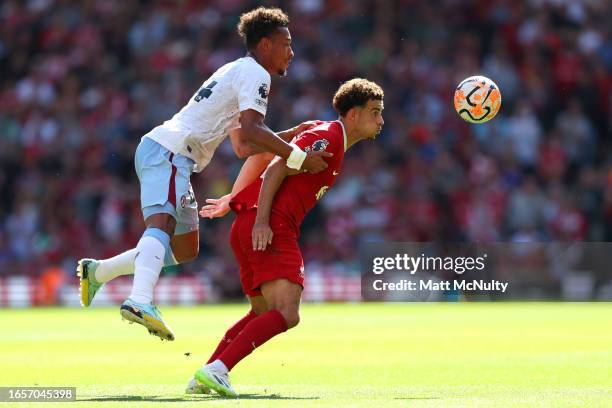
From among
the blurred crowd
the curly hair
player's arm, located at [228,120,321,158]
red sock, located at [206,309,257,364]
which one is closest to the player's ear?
player's arm, located at [228,120,321,158]

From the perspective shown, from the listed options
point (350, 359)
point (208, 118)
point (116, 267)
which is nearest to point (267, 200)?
point (208, 118)

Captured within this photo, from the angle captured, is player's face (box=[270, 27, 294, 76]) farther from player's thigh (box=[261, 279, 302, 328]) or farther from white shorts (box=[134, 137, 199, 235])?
player's thigh (box=[261, 279, 302, 328])

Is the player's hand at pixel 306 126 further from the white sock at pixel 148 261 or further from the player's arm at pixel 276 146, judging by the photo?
the white sock at pixel 148 261

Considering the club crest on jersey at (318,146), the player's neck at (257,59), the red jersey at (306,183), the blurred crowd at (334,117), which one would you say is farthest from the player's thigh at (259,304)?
the blurred crowd at (334,117)

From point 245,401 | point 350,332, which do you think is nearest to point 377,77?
point 350,332

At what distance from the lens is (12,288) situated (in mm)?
22125

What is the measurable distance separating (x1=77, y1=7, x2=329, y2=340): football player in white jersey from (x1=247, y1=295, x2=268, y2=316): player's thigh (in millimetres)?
661

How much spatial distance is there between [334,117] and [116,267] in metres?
13.7

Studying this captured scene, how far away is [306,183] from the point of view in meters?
A: 7.90

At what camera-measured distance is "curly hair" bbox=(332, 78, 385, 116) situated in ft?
26.2

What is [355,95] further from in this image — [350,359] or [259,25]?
[350,359]

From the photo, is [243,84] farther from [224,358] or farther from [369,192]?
[369,192]

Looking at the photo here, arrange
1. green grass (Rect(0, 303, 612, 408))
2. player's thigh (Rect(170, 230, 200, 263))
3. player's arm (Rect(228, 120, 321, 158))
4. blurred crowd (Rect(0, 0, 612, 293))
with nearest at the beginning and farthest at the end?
green grass (Rect(0, 303, 612, 408)) → player's arm (Rect(228, 120, 321, 158)) → player's thigh (Rect(170, 230, 200, 263)) → blurred crowd (Rect(0, 0, 612, 293))

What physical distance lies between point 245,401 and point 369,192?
14912 mm
